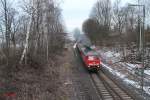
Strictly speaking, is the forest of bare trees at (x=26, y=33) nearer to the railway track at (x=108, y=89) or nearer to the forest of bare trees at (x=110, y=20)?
the railway track at (x=108, y=89)

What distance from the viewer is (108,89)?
65.3 feet

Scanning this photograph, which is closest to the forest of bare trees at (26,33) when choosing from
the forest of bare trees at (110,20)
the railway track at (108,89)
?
the railway track at (108,89)

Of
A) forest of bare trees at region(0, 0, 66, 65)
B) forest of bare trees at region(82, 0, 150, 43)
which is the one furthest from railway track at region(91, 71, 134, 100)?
forest of bare trees at region(82, 0, 150, 43)

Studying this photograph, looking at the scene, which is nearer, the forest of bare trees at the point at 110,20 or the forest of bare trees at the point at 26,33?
the forest of bare trees at the point at 26,33

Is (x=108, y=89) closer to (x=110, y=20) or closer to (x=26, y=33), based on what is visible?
(x=26, y=33)

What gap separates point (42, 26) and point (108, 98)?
19.0 meters

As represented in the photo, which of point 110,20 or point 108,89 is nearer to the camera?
point 108,89

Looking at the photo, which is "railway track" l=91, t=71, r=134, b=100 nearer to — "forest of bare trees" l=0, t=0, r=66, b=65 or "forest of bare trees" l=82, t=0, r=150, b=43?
"forest of bare trees" l=0, t=0, r=66, b=65

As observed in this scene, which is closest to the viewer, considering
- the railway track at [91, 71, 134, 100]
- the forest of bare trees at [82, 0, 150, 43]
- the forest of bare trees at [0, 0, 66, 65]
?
the railway track at [91, 71, 134, 100]

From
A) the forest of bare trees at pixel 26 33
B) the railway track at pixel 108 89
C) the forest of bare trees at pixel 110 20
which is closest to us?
the railway track at pixel 108 89

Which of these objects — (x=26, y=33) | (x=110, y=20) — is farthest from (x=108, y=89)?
(x=110, y=20)

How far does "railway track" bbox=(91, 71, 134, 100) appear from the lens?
17.4 meters

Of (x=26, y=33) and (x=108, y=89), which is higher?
(x=26, y=33)

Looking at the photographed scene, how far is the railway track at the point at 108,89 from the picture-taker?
17378 millimetres
